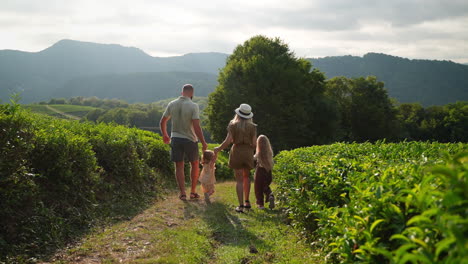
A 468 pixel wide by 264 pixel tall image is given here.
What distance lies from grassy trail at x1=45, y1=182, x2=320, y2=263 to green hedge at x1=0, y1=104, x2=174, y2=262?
0.47 meters

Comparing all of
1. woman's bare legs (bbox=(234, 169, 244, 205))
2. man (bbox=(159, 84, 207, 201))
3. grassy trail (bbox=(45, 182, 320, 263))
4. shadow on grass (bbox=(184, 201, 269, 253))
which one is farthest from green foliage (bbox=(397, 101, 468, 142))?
grassy trail (bbox=(45, 182, 320, 263))

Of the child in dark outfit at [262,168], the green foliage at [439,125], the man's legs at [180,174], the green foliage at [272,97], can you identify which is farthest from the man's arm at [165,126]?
the green foliage at [439,125]

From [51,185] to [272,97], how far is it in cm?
2285

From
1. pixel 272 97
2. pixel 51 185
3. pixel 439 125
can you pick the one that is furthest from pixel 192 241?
pixel 439 125

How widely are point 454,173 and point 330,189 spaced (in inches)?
103

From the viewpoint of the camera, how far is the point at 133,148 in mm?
9188

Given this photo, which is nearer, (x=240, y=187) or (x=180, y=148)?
(x=240, y=187)

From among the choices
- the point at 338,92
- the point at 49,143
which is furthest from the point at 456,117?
the point at 49,143

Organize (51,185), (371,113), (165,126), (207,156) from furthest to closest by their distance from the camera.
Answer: (371,113) → (207,156) → (165,126) → (51,185)

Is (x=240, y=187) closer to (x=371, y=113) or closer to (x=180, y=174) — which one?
(x=180, y=174)

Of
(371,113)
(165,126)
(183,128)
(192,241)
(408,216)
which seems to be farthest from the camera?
(371,113)

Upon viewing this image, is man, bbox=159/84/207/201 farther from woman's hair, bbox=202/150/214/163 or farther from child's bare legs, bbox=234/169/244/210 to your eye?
child's bare legs, bbox=234/169/244/210

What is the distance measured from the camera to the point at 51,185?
5531mm

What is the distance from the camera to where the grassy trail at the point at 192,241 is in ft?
14.9
